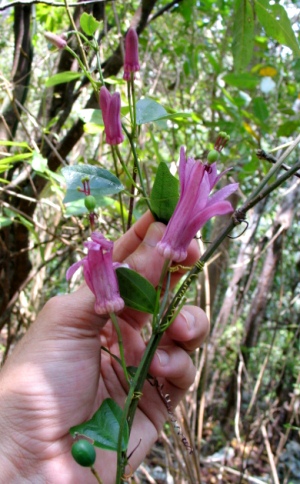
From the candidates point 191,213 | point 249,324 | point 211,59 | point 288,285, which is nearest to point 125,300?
point 191,213

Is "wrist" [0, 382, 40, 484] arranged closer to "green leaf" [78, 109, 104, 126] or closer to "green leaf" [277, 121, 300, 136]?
"green leaf" [78, 109, 104, 126]

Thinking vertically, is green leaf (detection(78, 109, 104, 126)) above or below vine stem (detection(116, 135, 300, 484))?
above

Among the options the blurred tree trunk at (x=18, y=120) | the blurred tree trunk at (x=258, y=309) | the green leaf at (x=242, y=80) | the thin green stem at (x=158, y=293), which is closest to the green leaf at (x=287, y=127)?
the green leaf at (x=242, y=80)

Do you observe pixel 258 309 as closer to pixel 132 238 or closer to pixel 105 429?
pixel 132 238

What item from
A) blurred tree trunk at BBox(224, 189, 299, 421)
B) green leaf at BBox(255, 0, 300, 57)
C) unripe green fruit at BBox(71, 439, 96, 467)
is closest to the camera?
unripe green fruit at BBox(71, 439, 96, 467)

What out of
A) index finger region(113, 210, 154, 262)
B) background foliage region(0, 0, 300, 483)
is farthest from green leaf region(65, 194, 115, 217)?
index finger region(113, 210, 154, 262)

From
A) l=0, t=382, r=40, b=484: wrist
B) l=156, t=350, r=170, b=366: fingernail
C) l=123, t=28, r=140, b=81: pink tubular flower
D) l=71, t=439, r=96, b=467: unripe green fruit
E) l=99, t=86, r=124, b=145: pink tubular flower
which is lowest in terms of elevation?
l=0, t=382, r=40, b=484: wrist

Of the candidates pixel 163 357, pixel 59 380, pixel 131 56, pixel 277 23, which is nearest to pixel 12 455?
pixel 59 380
